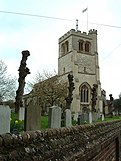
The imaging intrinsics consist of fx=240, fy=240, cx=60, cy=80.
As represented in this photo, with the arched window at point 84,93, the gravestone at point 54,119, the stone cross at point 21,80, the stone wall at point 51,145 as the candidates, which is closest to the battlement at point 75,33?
the arched window at point 84,93

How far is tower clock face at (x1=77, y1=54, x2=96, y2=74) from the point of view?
194 feet

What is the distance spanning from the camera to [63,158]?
10.3ft

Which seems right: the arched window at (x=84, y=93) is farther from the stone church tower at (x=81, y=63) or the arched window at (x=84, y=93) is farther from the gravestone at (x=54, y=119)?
the gravestone at (x=54, y=119)

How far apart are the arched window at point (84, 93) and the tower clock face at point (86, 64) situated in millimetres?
3926

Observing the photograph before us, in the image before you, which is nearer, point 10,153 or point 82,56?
point 10,153

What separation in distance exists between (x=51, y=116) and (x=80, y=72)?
5392 cm

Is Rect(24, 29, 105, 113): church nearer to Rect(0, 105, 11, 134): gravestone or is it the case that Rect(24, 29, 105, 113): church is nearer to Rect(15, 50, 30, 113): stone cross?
Rect(15, 50, 30, 113): stone cross

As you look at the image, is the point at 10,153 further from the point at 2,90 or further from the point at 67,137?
the point at 2,90

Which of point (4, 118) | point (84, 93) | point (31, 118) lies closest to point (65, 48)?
point (84, 93)

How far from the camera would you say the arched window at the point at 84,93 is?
5703cm

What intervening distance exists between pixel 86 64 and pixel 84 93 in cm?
759

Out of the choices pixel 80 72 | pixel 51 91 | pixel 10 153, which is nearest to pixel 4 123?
pixel 10 153

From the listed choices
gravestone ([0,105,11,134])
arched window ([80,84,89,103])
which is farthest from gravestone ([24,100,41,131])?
arched window ([80,84,89,103])

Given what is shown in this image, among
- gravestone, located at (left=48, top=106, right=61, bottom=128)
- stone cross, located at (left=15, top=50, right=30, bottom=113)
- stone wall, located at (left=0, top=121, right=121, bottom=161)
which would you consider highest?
stone cross, located at (left=15, top=50, right=30, bottom=113)
